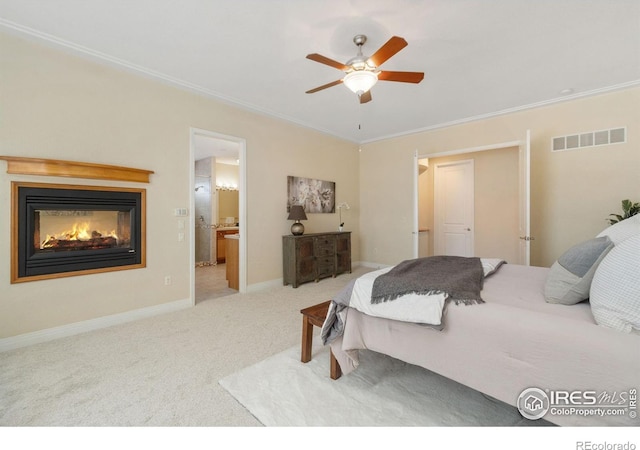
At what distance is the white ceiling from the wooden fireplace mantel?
1089 mm

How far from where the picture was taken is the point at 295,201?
16.2ft

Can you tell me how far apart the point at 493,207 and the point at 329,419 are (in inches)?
199

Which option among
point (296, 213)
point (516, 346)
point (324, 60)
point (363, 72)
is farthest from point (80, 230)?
point (516, 346)

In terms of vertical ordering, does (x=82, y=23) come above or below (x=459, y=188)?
above

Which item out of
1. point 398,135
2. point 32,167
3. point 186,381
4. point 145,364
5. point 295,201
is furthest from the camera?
point 398,135

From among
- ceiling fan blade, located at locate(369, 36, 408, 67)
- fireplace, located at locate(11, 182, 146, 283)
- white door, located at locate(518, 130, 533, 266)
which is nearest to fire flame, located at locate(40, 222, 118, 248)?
→ fireplace, located at locate(11, 182, 146, 283)

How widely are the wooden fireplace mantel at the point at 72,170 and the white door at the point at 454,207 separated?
5.31 meters

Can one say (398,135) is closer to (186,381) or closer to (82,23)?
(82,23)

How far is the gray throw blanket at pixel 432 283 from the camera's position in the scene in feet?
5.21

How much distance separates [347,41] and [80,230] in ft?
10.7

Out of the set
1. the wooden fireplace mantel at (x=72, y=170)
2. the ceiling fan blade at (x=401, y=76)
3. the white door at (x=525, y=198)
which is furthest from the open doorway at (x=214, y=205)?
the white door at (x=525, y=198)

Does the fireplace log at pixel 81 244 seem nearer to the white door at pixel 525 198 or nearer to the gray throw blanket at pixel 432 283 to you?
the gray throw blanket at pixel 432 283
